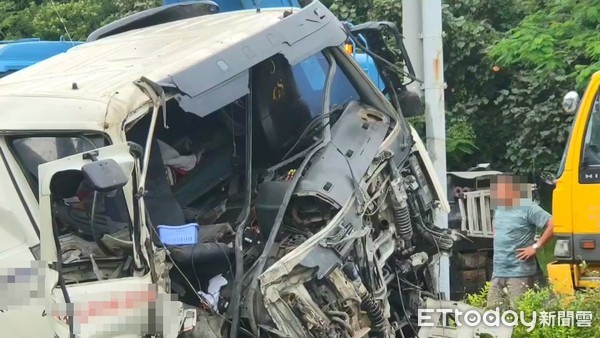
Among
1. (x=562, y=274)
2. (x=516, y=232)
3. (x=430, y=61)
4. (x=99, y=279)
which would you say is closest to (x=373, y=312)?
(x=99, y=279)

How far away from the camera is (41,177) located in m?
3.16

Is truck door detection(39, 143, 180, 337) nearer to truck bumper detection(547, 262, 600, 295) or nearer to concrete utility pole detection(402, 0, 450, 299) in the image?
truck bumper detection(547, 262, 600, 295)

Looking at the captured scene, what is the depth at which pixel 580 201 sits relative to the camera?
20.1 feet

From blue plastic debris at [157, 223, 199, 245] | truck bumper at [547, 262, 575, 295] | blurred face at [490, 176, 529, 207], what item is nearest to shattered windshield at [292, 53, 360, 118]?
blue plastic debris at [157, 223, 199, 245]

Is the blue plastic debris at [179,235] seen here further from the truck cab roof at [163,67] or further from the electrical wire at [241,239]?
the truck cab roof at [163,67]

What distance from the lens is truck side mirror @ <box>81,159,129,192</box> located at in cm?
302

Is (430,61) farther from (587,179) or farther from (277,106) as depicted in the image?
(277,106)

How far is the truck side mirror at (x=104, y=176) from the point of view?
302 centimetres

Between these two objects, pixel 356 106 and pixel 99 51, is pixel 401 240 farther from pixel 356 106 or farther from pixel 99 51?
Answer: pixel 99 51

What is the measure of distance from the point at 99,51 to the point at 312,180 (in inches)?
58.3

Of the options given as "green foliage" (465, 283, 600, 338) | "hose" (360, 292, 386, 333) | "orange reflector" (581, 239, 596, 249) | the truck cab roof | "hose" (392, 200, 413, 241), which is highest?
the truck cab roof

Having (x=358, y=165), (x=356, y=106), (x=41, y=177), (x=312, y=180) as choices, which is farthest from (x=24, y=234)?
(x=356, y=106)

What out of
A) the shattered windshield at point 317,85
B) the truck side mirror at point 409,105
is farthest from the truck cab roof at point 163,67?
the truck side mirror at point 409,105

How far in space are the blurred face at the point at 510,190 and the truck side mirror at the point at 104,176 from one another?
4.03 meters
